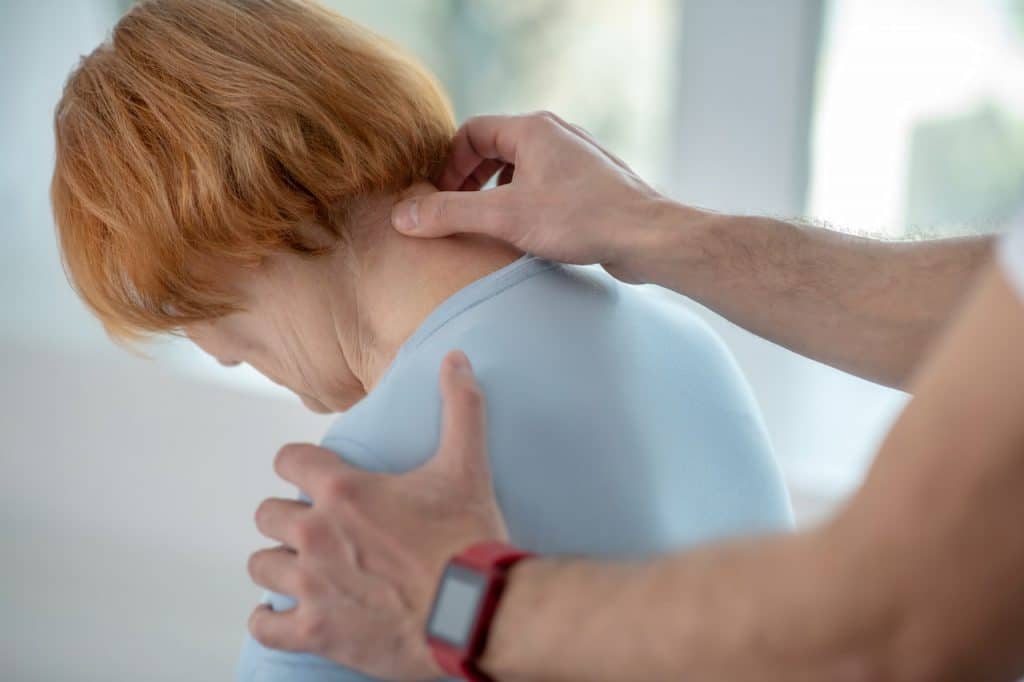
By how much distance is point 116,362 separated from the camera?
3338 mm

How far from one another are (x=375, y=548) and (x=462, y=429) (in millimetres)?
130

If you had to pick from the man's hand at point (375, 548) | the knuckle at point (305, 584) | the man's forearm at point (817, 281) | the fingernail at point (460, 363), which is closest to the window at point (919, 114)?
the man's forearm at point (817, 281)

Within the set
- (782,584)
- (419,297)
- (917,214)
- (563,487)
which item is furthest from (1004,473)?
(917,214)

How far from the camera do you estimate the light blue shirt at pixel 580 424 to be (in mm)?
1013

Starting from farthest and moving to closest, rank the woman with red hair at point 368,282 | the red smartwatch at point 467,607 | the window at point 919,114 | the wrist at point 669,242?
the window at point 919,114 → the wrist at point 669,242 → the woman with red hair at point 368,282 → the red smartwatch at point 467,607

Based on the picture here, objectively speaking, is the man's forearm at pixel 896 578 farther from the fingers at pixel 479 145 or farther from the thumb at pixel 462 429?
the fingers at pixel 479 145

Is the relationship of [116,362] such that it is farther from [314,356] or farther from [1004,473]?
[1004,473]

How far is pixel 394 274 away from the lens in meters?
1.27

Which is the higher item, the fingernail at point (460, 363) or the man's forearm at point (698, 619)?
the fingernail at point (460, 363)

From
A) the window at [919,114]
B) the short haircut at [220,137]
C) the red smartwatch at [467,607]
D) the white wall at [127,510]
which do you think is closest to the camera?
the red smartwatch at [467,607]

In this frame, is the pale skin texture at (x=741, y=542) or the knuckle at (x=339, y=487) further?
the knuckle at (x=339, y=487)

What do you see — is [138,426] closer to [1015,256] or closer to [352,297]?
[352,297]

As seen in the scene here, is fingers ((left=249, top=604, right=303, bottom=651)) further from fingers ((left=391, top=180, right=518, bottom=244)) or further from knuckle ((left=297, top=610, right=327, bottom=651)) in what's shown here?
fingers ((left=391, top=180, right=518, bottom=244))

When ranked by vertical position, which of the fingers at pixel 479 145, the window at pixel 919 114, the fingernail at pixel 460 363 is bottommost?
the fingernail at pixel 460 363
